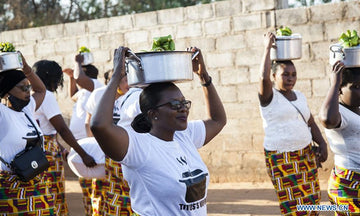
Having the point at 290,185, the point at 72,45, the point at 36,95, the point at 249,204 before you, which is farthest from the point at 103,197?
the point at 72,45

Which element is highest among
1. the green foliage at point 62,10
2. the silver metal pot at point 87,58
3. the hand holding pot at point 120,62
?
the green foliage at point 62,10

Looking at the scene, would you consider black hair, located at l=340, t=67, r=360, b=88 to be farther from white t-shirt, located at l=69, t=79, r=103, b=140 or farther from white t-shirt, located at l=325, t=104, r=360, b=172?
white t-shirt, located at l=69, t=79, r=103, b=140

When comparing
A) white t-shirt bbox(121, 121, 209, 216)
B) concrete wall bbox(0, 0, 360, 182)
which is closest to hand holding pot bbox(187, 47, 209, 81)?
white t-shirt bbox(121, 121, 209, 216)

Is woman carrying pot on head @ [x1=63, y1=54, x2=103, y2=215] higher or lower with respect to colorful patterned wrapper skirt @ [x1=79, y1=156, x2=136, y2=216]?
higher

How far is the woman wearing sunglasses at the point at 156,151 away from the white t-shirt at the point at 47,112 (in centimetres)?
264

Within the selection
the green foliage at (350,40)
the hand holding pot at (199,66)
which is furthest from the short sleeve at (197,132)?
the green foliage at (350,40)

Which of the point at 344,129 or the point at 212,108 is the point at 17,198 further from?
the point at 344,129

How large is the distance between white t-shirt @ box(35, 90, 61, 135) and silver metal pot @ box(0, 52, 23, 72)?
0.99 m

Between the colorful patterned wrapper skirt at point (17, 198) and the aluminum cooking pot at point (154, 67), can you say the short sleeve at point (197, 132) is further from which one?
the colorful patterned wrapper skirt at point (17, 198)

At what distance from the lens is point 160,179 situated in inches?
109

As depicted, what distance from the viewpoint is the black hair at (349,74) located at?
4039 millimetres

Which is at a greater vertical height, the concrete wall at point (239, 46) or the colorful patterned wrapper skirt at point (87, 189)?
the concrete wall at point (239, 46)

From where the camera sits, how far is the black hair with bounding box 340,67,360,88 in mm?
4039

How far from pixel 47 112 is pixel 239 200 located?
9.91ft
